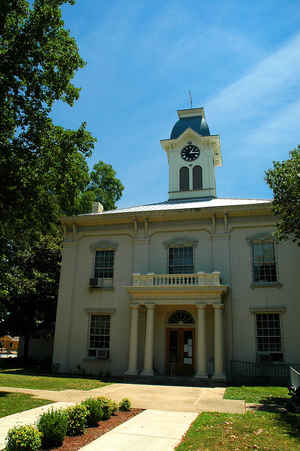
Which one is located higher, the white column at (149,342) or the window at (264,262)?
the window at (264,262)

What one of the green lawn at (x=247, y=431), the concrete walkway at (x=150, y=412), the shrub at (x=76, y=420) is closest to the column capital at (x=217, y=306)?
the concrete walkway at (x=150, y=412)

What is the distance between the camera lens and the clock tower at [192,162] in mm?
28109

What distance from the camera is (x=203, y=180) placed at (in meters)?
28.3

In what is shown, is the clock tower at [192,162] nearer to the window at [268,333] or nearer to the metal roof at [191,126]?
the metal roof at [191,126]

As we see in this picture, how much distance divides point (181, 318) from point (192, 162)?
12.9 meters

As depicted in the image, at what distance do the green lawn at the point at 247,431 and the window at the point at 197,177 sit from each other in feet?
62.5

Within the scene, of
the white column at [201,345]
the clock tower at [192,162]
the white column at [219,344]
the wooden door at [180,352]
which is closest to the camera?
the white column at [219,344]

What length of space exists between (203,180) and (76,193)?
1295cm

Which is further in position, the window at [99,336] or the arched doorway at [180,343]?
the window at [99,336]

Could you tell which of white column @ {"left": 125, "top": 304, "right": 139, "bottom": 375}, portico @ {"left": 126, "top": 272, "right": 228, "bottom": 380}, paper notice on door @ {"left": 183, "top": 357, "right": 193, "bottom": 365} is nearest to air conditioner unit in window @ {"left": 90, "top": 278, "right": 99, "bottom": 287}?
portico @ {"left": 126, "top": 272, "right": 228, "bottom": 380}

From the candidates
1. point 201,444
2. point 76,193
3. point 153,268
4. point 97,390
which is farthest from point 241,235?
point 201,444

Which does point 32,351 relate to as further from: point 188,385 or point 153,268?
point 188,385

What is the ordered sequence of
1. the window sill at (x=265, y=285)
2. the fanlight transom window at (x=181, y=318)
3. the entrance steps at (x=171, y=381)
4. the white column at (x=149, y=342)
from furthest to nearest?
the fanlight transom window at (x=181, y=318) < the window sill at (x=265, y=285) < the white column at (x=149, y=342) < the entrance steps at (x=171, y=381)

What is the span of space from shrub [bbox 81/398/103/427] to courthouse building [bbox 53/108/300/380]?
10830 mm
